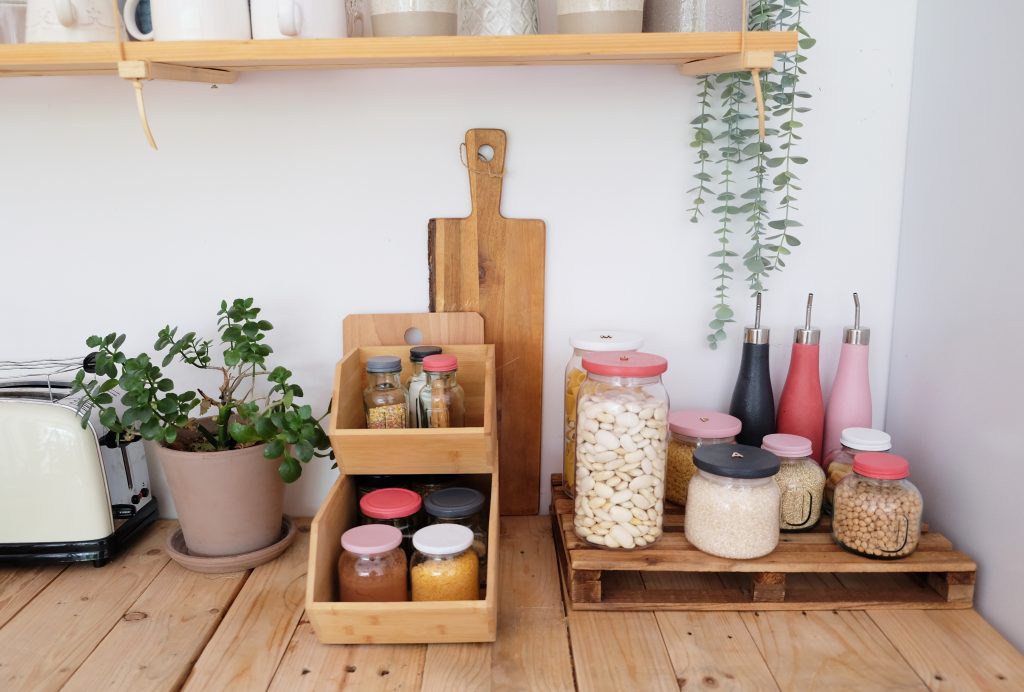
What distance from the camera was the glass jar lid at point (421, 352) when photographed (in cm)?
115

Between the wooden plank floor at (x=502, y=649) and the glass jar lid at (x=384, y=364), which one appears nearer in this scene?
the wooden plank floor at (x=502, y=649)

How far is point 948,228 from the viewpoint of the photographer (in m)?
1.13

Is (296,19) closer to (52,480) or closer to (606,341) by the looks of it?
(606,341)

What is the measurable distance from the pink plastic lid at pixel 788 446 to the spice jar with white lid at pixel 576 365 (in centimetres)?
23

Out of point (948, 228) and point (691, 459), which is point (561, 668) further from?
point (948, 228)

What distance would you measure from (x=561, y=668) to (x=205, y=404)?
2.16 ft

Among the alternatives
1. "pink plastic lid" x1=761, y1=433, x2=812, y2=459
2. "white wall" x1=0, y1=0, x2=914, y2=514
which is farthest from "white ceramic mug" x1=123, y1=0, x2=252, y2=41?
"pink plastic lid" x1=761, y1=433, x2=812, y2=459

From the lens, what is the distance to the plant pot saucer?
116 centimetres

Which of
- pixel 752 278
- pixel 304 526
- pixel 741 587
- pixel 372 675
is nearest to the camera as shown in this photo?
pixel 372 675

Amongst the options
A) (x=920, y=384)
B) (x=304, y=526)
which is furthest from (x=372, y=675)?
(x=920, y=384)

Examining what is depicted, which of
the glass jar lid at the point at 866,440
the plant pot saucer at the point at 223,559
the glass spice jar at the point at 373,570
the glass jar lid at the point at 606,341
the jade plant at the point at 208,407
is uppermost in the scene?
the glass jar lid at the point at 606,341

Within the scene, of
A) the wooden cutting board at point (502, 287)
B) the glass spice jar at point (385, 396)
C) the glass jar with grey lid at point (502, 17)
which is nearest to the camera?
the glass jar with grey lid at point (502, 17)

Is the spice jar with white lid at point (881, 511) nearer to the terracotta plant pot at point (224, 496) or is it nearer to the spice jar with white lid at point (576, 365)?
the spice jar with white lid at point (576, 365)

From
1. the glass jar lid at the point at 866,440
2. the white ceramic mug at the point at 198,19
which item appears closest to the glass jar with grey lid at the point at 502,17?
the white ceramic mug at the point at 198,19
